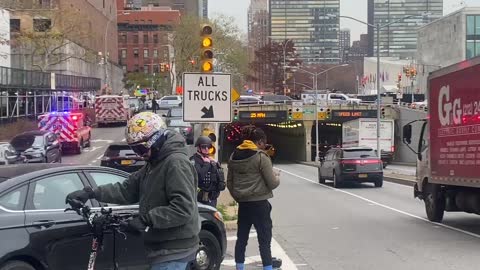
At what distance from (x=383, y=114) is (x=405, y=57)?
101 meters

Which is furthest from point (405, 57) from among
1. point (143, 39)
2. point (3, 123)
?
point (3, 123)

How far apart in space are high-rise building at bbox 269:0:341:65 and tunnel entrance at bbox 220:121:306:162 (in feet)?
203

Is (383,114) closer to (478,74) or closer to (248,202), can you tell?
(478,74)

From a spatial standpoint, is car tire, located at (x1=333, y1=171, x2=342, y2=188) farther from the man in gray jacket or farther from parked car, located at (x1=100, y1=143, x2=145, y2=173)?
the man in gray jacket

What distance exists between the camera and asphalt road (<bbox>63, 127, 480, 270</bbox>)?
31.2 ft

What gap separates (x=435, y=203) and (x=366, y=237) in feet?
8.39

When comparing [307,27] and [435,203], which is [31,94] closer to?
[435,203]

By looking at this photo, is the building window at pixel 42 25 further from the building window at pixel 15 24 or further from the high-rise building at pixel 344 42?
the high-rise building at pixel 344 42

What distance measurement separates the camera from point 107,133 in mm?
50500

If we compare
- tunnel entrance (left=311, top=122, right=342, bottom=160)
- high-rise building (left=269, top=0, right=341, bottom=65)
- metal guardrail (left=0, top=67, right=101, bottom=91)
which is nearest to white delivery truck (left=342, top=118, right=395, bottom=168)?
metal guardrail (left=0, top=67, right=101, bottom=91)

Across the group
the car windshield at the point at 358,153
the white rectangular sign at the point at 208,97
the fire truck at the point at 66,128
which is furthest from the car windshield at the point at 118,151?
the fire truck at the point at 66,128

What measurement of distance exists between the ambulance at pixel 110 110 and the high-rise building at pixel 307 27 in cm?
8990

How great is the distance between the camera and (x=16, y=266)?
613cm

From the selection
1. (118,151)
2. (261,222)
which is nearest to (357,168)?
(118,151)
